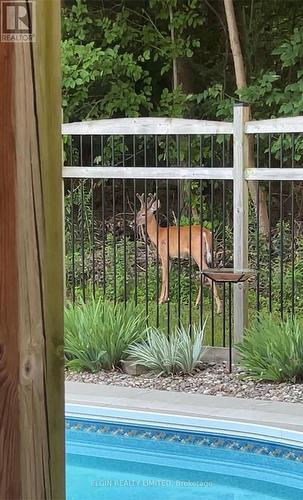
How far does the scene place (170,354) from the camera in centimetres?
625

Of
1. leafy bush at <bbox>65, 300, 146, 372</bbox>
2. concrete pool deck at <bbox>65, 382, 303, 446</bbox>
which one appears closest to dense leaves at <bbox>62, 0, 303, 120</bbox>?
A: leafy bush at <bbox>65, 300, 146, 372</bbox>

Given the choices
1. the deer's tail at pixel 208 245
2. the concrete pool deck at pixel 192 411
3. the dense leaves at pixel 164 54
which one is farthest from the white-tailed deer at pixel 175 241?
the concrete pool deck at pixel 192 411

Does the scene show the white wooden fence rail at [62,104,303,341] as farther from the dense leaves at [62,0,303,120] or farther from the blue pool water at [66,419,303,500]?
the dense leaves at [62,0,303,120]

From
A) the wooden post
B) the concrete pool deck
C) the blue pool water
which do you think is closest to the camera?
the wooden post

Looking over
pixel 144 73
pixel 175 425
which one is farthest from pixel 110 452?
pixel 144 73

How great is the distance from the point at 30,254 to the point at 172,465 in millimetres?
4303

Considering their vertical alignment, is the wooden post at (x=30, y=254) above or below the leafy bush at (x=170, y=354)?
above

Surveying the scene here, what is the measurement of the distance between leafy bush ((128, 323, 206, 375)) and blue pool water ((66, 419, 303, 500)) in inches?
40.3

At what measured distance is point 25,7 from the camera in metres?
0.89

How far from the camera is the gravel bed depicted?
565 cm

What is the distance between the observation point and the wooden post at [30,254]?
2.91 feet

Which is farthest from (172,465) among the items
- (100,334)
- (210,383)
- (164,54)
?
(164,54)

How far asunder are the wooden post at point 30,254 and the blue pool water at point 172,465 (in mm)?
3735

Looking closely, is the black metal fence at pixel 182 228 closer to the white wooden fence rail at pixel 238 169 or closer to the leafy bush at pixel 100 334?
the leafy bush at pixel 100 334
